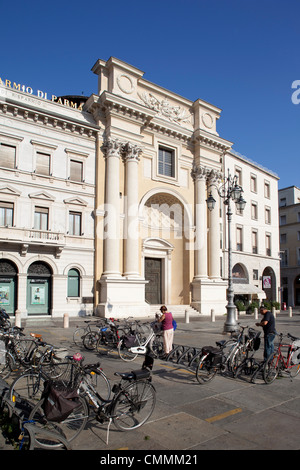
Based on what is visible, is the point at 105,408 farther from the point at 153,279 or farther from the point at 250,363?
the point at 153,279

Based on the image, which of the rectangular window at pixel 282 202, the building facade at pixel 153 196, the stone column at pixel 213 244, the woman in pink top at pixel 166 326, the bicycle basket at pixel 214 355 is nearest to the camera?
the bicycle basket at pixel 214 355

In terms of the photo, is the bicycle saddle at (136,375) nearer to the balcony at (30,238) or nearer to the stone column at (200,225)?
the balcony at (30,238)

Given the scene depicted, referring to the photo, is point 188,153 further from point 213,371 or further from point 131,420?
point 131,420

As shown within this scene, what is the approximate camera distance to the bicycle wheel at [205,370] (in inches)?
307

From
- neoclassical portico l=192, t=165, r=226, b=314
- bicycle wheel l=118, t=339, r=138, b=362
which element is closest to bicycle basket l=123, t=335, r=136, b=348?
bicycle wheel l=118, t=339, r=138, b=362

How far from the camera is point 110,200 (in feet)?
81.5

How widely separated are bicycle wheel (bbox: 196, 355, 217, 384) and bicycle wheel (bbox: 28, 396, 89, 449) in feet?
11.3

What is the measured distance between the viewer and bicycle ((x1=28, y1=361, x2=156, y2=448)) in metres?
4.78

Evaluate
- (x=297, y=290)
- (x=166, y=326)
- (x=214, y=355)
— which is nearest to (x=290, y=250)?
(x=297, y=290)

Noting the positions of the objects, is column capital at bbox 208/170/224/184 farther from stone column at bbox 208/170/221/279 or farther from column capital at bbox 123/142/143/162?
column capital at bbox 123/142/143/162

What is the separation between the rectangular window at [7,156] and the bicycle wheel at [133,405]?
65.2ft

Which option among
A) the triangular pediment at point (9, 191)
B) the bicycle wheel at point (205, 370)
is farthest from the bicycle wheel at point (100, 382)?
the triangular pediment at point (9, 191)

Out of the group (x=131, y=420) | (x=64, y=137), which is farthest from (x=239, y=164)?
(x=131, y=420)

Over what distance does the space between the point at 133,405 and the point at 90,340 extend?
6.99 m
